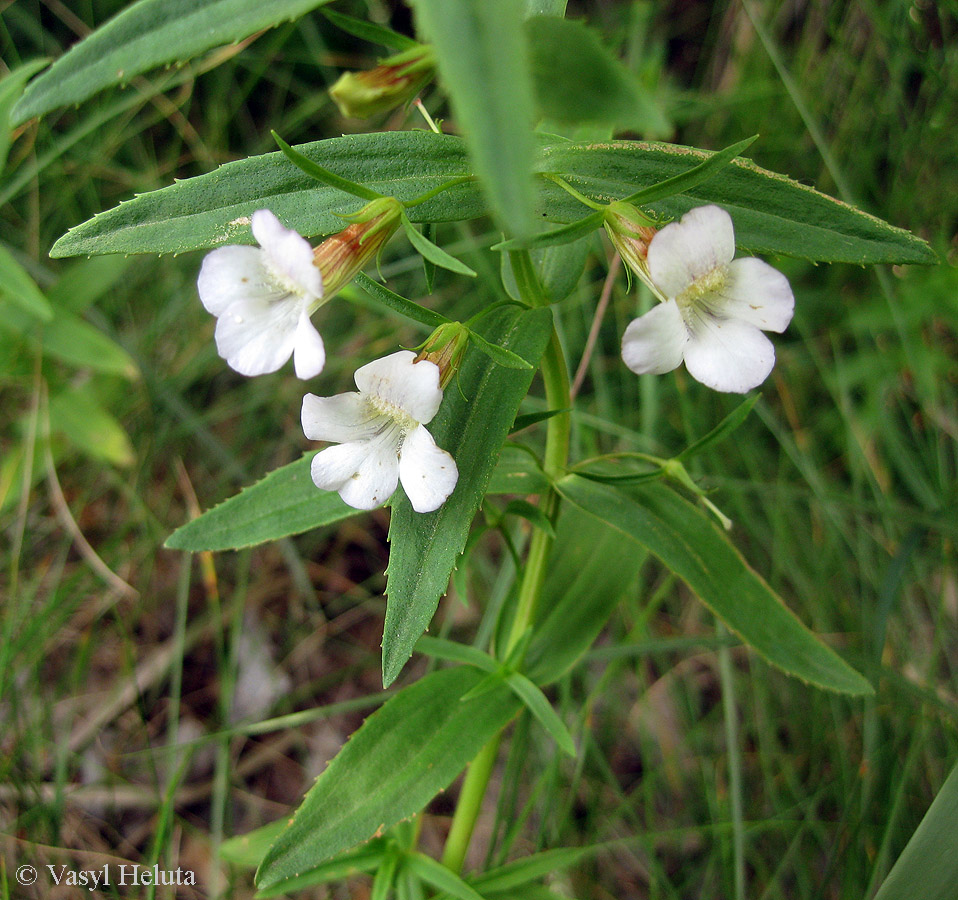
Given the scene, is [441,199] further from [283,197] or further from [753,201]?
[753,201]

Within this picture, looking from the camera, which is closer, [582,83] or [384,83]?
[582,83]

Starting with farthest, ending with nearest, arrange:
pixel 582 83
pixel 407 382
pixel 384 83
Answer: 1. pixel 407 382
2. pixel 384 83
3. pixel 582 83

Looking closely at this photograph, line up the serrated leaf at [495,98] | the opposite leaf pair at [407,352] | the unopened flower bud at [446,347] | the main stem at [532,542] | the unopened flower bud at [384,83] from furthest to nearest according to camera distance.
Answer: the main stem at [532,542] < the unopened flower bud at [446,347] < the opposite leaf pair at [407,352] < the unopened flower bud at [384,83] < the serrated leaf at [495,98]

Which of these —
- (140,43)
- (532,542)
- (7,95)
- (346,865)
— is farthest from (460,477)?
(7,95)

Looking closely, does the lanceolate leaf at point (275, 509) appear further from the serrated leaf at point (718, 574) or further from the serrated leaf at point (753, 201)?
the serrated leaf at point (753, 201)

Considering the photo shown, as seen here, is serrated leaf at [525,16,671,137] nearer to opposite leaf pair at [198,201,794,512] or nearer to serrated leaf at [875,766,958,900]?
opposite leaf pair at [198,201,794,512]

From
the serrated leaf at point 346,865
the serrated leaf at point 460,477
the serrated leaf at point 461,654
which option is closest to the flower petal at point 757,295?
the serrated leaf at point 460,477

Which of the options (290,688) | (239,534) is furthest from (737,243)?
(290,688)
